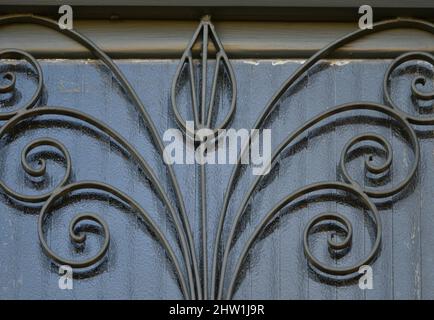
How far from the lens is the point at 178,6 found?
113 inches

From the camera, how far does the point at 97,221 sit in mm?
2766

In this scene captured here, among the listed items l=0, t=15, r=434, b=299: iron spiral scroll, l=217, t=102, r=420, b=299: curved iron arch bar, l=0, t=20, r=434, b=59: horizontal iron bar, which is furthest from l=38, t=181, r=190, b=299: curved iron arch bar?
l=0, t=20, r=434, b=59: horizontal iron bar

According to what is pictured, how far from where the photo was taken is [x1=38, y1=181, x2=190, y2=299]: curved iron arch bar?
2730 millimetres

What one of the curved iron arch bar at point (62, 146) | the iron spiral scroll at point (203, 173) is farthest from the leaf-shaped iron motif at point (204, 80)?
the curved iron arch bar at point (62, 146)

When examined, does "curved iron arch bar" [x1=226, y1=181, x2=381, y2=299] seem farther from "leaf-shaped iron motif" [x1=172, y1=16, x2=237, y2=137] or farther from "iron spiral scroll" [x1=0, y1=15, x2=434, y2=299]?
"leaf-shaped iron motif" [x1=172, y1=16, x2=237, y2=137]

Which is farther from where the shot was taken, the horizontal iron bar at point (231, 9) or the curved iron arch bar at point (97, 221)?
the horizontal iron bar at point (231, 9)

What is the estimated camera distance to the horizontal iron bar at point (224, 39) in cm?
290

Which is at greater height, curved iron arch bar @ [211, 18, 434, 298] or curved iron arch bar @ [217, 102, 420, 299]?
curved iron arch bar @ [211, 18, 434, 298]

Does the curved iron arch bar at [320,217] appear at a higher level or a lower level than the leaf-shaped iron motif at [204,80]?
lower

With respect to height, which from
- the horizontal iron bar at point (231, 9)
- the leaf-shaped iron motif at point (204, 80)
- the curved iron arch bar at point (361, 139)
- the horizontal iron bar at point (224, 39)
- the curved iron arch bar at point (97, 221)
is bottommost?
the curved iron arch bar at point (97, 221)

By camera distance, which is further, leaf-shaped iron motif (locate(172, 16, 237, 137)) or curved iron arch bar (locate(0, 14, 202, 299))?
leaf-shaped iron motif (locate(172, 16, 237, 137))

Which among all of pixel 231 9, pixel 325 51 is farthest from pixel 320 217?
pixel 231 9

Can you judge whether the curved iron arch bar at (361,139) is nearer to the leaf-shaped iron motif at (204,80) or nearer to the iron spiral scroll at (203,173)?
the iron spiral scroll at (203,173)

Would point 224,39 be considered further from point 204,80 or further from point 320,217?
point 320,217
